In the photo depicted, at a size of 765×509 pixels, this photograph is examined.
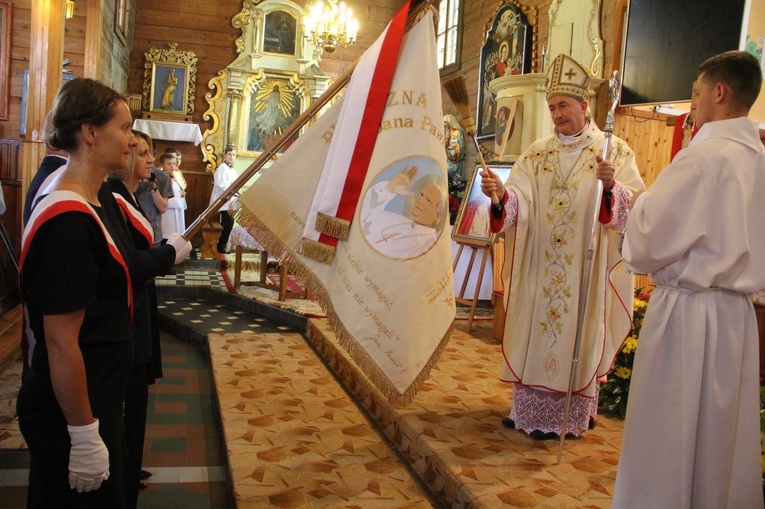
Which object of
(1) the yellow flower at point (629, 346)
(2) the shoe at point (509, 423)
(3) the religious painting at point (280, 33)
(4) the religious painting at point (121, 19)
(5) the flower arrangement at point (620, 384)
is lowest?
(2) the shoe at point (509, 423)

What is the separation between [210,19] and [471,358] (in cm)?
974

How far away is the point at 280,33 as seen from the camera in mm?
12336

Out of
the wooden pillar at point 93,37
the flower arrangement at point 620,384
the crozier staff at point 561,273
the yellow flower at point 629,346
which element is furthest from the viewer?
the wooden pillar at point 93,37

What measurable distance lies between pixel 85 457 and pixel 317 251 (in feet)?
4.73

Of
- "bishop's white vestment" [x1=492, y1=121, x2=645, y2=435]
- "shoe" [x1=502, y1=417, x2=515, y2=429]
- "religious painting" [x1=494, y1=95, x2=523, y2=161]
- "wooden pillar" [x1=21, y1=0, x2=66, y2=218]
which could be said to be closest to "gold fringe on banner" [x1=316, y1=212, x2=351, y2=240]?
"bishop's white vestment" [x1=492, y1=121, x2=645, y2=435]

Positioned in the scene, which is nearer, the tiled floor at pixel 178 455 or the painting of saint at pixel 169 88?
the tiled floor at pixel 178 455

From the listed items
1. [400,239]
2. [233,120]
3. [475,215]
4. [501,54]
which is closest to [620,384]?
[400,239]

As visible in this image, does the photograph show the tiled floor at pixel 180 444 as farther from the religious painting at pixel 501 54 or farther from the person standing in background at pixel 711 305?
the religious painting at pixel 501 54

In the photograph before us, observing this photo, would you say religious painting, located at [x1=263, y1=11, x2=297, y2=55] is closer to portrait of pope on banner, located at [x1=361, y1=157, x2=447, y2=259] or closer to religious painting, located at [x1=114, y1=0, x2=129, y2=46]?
religious painting, located at [x1=114, y1=0, x2=129, y2=46]

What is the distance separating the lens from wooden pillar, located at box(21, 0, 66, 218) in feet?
18.3

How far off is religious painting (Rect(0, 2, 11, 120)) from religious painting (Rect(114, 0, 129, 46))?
2.53m

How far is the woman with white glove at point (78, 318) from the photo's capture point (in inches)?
54.5

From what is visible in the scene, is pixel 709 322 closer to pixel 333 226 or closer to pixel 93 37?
pixel 333 226

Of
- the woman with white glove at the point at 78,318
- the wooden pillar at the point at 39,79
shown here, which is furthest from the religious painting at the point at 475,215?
the woman with white glove at the point at 78,318
